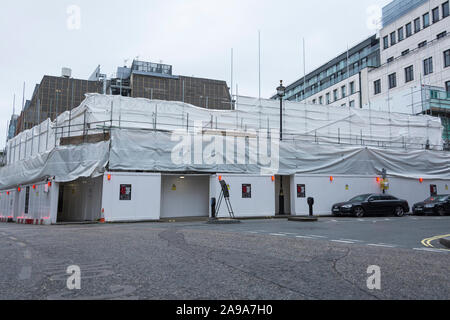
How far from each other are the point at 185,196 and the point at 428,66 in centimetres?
3323

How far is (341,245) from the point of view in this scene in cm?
890

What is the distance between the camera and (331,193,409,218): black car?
22281mm

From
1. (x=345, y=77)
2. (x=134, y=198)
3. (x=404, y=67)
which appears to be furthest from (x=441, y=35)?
(x=134, y=198)

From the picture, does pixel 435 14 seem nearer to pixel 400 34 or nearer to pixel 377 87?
pixel 400 34

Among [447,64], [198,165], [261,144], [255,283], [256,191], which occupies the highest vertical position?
[447,64]

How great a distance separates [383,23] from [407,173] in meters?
34.2

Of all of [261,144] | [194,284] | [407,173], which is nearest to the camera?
[194,284]

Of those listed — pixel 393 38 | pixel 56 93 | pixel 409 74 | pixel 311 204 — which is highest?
pixel 393 38

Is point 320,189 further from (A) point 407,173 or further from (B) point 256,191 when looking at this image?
(A) point 407,173

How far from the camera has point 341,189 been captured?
2569 cm

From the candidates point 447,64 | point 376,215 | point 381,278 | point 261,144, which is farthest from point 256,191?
point 447,64

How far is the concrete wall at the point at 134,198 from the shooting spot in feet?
64.6

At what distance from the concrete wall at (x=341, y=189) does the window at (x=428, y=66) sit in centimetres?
1849

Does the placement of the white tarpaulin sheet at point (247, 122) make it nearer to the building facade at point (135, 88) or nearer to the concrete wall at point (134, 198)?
the concrete wall at point (134, 198)
